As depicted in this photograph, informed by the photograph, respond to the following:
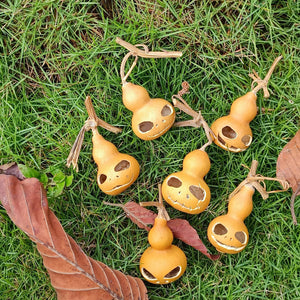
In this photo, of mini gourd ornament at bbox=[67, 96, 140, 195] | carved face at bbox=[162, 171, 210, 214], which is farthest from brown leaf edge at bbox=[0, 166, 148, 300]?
carved face at bbox=[162, 171, 210, 214]

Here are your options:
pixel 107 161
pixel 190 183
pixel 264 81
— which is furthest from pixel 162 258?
pixel 264 81

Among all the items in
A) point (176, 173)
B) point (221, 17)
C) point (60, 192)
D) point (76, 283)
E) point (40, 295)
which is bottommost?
point (40, 295)

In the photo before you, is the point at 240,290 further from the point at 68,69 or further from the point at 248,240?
the point at 68,69

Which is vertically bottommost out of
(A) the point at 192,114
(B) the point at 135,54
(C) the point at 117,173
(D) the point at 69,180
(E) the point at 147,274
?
(E) the point at 147,274

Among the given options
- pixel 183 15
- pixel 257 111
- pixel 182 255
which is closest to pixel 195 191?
pixel 182 255

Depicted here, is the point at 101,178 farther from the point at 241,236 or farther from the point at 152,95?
the point at 241,236

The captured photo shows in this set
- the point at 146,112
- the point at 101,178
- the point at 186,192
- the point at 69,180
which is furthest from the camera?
the point at 69,180

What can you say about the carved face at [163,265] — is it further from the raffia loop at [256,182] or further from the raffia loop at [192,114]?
the raffia loop at [192,114]
